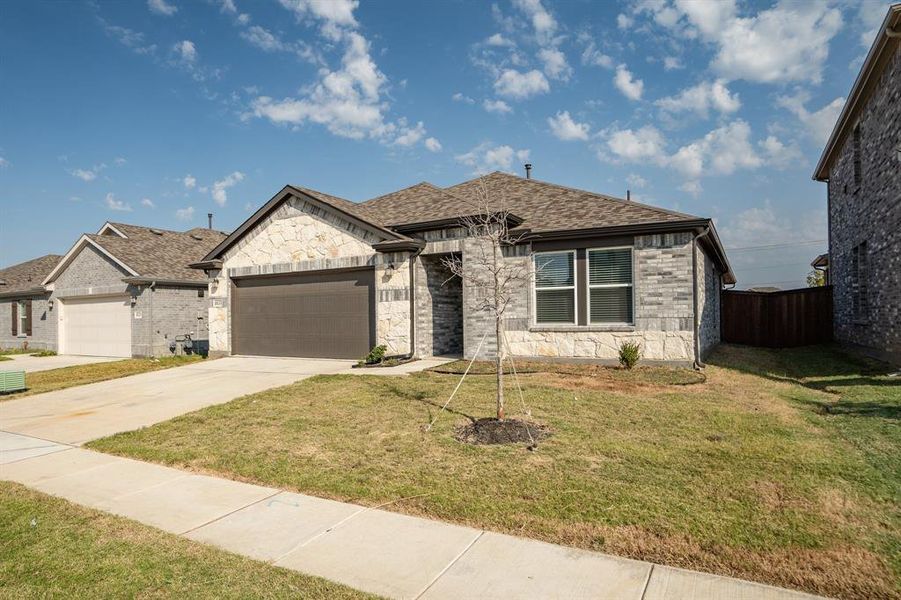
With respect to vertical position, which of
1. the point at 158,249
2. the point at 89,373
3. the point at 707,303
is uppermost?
the point at 158,249

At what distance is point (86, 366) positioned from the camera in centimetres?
1819

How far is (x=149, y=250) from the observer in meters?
23.0

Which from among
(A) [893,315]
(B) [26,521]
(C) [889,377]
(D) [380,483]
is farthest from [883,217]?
(B) [26,521]

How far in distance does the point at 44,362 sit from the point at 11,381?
9.41 m

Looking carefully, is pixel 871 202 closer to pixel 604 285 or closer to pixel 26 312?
A: pixel 604 285

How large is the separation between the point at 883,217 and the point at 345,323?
46.9ft

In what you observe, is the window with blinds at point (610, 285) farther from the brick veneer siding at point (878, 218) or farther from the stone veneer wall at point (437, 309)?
the brick veneer siding at point (878, 218)

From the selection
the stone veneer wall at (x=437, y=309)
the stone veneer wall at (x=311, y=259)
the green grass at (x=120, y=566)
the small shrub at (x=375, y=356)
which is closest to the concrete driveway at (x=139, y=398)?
the small shrub at (x=375, y=356)

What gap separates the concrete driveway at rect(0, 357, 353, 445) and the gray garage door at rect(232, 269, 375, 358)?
81cm

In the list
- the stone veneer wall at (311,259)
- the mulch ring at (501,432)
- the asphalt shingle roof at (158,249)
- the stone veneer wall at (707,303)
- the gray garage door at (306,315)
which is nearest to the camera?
the mulch ring at (501,432)

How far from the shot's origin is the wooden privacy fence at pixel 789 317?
18672mm

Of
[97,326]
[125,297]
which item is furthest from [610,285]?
[97,326]

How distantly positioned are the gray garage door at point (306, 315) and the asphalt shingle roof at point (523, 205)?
8.31 ft

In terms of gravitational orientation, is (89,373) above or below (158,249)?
below
